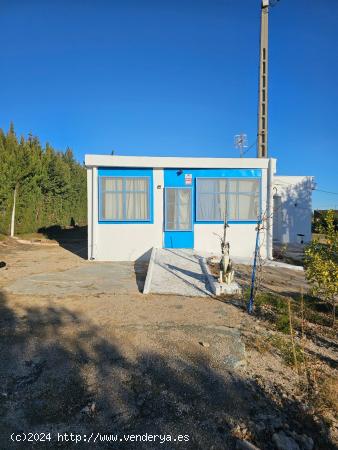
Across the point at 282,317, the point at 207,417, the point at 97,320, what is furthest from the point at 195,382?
the point at 282,317

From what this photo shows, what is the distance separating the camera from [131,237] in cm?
1090

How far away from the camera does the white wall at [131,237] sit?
10812 mm

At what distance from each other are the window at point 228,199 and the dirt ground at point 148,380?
5.98 m

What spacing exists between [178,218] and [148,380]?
8144 millimetres

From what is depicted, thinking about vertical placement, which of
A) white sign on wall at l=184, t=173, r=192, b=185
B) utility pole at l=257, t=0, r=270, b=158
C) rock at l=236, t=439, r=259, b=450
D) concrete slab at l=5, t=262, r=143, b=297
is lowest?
rock at l=236, t=439, r=259, b=450

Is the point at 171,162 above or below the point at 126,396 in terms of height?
above

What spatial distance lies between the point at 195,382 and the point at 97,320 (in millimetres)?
2242

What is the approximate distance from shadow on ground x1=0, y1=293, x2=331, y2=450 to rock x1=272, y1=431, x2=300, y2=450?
53mm

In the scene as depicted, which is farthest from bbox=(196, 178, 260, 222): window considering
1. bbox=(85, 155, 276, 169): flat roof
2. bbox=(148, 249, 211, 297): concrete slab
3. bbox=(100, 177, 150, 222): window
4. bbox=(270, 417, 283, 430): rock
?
bbox=(270, 417, 283, 430): rock

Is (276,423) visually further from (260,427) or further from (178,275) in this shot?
(178,275)

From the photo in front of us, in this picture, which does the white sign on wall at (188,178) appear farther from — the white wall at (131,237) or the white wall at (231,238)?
the white wall at (231,238)

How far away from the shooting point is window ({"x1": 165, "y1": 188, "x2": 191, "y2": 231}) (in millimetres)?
10992

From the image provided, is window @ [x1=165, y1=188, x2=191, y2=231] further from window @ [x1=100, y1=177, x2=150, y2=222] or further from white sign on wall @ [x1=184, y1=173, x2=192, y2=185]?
window @ [x1=100, y1=177, x2=150, y2=222]

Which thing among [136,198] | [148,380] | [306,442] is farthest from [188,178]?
[306,442]
